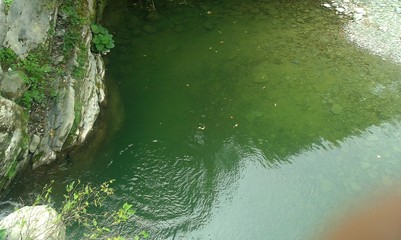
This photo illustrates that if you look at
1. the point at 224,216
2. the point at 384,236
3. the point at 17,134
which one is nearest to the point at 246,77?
the point at 224,216

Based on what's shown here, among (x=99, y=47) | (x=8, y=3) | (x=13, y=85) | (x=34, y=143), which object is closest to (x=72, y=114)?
(x=34, y=143)

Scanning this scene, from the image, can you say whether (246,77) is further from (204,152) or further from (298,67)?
(204,152)

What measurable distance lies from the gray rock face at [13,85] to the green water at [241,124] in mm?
1544

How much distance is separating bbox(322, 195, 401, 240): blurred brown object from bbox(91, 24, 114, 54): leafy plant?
6660mm

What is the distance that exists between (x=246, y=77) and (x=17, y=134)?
5.36 meters

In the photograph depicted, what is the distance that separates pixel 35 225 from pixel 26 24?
4032 mm

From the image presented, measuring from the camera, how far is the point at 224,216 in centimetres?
770

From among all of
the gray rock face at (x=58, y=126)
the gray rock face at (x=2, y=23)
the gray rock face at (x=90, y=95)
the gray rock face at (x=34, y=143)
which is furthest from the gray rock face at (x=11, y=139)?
the gray rock face at (x=90, y=95)

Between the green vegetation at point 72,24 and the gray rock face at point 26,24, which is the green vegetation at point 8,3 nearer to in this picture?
the gray rock face at point 26,24

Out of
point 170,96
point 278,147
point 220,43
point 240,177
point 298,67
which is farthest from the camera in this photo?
point 220,43

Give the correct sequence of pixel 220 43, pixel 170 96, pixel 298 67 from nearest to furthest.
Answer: pixel 170 96, pixel 298 67, pixel 220 43

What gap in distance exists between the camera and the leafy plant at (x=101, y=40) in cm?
1045

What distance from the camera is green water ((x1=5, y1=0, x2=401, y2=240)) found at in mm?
7863

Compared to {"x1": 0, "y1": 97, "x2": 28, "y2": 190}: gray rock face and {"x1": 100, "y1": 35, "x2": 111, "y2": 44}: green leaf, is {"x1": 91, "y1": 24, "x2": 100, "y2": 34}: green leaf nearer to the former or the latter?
{"x1": 100, "y1": 35, "x2": 111, "y2": 44}: green leaf
